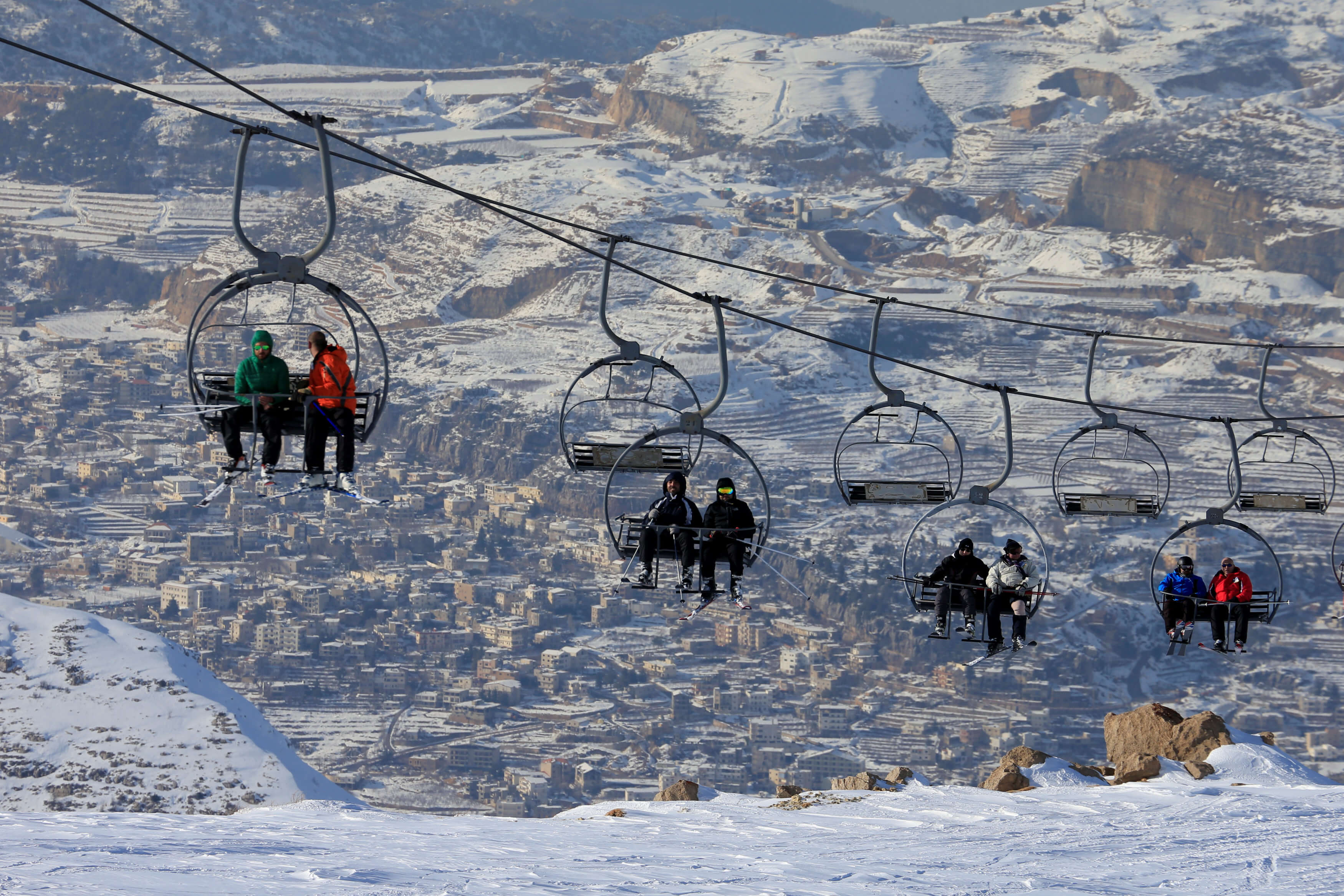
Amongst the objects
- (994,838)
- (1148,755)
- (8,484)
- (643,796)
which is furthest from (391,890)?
(8,484)

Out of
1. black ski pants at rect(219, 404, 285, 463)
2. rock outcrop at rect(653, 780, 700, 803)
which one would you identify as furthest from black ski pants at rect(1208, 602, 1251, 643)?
black ski pants at rect(219, 404, 285, 463)

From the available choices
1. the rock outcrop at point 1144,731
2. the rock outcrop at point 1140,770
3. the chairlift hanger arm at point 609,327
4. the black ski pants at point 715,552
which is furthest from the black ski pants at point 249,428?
the rock outcrop at point 1144,731

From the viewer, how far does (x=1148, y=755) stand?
32.8m

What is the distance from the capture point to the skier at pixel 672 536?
1975 centimetres

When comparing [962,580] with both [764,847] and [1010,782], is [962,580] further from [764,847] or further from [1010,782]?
[1010,782]

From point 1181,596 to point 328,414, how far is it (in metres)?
11.5

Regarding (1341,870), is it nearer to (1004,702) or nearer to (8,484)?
(1004,702)

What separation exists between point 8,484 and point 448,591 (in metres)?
62.4

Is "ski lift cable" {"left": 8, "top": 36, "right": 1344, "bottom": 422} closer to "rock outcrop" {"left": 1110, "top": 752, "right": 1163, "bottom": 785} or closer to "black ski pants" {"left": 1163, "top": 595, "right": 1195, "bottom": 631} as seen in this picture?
"black ski pants" {"left": 1163, "top": 595, "right": 1195, "bottom": 631}

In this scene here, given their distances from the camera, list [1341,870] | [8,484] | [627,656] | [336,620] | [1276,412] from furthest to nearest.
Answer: [8,484] → [1276,412] → [336,620] → [627,656] → [1341,870]

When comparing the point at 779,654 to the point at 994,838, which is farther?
the point at 779,654

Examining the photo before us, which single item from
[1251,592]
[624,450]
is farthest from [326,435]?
[1251,592]

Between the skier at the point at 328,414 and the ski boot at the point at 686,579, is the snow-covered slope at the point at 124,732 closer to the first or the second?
the ski boot at the point at 686,579

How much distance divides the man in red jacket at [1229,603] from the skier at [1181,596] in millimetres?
182
